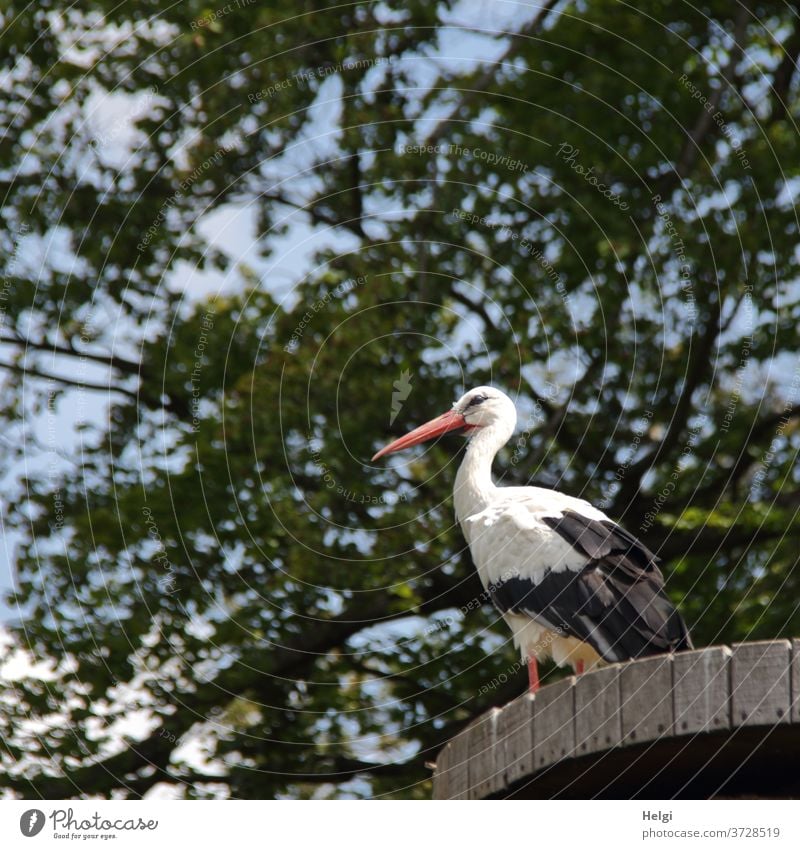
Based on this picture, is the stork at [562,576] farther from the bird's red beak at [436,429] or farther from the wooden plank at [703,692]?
the wooden plank at [703,692]

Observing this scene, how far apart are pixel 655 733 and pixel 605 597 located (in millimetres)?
3246

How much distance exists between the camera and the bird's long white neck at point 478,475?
995 centimetres

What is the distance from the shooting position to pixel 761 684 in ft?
16.4

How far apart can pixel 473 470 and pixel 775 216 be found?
20.8 ft

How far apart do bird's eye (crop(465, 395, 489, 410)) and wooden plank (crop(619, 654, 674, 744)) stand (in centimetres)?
539

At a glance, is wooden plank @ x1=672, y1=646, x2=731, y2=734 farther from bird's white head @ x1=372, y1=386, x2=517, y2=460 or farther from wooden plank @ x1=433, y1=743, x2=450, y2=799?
bird's white head @ x1=372, y1=386, x2=517, y2=460

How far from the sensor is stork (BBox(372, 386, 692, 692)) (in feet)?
26.8

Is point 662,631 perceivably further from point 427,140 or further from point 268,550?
point 427,140

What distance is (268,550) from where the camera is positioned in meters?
13.9

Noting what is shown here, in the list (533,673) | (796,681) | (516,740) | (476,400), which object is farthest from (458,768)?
(476,400)

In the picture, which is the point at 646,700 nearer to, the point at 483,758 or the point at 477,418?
the point at 483,758
